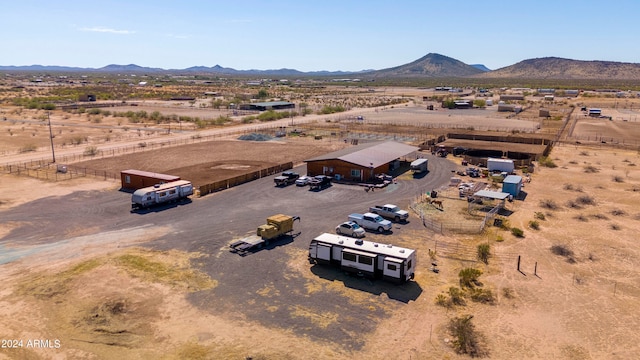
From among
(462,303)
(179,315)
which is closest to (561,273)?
(462,303)

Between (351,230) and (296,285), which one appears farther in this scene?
(351,230)

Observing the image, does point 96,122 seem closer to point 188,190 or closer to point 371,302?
point 188,190

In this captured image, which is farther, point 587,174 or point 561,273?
point 587,174

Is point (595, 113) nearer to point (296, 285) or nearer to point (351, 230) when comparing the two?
point (351, 230)

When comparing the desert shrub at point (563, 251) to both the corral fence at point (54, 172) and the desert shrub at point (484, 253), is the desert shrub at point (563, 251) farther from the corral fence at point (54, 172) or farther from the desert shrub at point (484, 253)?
the corral fence at point (54, 172)

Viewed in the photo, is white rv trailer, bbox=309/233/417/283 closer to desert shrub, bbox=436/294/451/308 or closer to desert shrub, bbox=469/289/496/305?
desert shrub, bbox=436/294/451/308

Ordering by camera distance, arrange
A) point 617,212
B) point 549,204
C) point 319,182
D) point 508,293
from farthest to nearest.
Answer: point 319,182
point 549,204
point 617,212
point 508,293

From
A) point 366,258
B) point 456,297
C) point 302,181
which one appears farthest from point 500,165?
point 366,258
